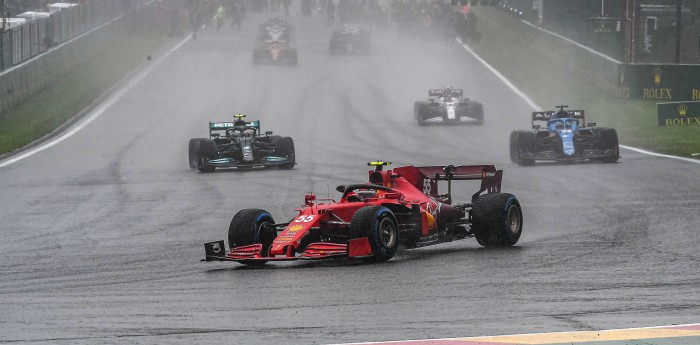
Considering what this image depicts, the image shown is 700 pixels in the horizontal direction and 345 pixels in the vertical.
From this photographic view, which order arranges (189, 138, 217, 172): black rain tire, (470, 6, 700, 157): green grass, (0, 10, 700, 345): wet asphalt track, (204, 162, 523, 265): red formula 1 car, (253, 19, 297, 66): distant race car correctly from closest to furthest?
(0, 10, 700, 345): wet asphalt track → (204, 162, 523, 265): red formula 1 car → (189, 138, 217, 172): black rain tire → (470, 6, 700, 157): green grass → (253, 19, 297, 66): distant race car

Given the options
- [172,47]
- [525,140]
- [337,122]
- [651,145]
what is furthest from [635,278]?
[172,47]

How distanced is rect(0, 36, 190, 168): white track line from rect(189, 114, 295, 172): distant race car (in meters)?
5.32

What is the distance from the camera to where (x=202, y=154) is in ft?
106

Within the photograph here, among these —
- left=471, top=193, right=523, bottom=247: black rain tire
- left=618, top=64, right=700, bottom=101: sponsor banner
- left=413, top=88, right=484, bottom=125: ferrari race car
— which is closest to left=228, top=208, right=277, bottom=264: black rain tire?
left=471, top=193, right=523, bottom=247: black rain tire

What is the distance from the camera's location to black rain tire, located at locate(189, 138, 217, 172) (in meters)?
32.2

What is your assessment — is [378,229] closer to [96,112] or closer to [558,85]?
[96,112]

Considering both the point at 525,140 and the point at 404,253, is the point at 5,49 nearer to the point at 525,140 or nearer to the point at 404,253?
the point at 525,140

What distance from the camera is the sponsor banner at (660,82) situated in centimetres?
5141

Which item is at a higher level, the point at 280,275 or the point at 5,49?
the point at 5,49

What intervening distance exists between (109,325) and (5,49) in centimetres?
3657

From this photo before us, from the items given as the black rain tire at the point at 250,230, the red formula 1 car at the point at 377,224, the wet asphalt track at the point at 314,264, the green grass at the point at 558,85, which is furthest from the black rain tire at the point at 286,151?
the black rain tire at the point at 250,230

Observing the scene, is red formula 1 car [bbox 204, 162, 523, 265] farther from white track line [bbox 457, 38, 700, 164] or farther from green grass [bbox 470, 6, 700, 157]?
green grass [bbox 470, 6, 700, 157]

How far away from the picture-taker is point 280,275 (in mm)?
15562

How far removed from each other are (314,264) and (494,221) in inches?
102
